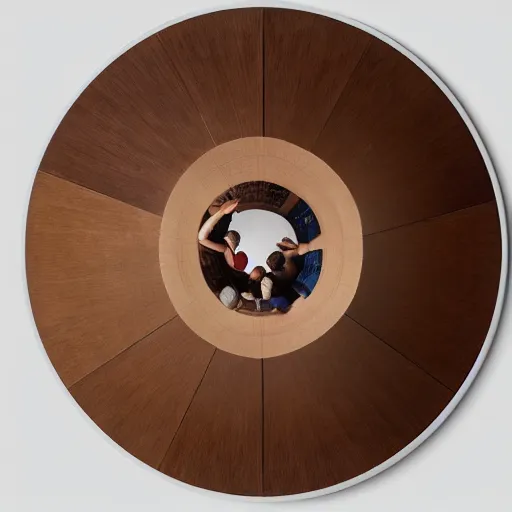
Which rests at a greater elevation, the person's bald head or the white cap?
the person's bald head

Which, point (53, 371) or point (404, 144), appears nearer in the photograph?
point (404, 144)

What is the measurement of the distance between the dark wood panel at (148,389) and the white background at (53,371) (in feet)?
0.10

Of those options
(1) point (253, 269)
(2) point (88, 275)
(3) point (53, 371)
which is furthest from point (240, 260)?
(3) point (53, 371)

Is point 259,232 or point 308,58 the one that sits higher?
point 308,58

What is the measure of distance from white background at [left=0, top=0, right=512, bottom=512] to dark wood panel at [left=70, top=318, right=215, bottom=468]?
0.03 metres

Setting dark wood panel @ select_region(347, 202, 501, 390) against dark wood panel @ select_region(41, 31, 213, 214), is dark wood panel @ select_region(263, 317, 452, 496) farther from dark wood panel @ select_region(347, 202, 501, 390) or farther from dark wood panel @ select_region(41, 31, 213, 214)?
dark wood panel @ select_region(41, 31, 213, 214)

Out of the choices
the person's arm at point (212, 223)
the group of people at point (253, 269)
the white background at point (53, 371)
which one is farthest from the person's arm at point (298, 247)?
the white background at point (53, 371)

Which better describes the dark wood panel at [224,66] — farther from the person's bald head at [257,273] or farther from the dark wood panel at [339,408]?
the dark wood panel at [339,408]

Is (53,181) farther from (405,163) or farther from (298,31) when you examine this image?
(405,163)

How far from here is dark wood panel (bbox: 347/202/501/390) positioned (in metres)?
0.86

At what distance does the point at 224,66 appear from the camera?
87cm

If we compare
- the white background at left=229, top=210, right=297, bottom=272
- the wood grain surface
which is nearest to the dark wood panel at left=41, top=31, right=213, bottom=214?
the wood grain surface

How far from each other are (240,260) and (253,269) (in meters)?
0.03

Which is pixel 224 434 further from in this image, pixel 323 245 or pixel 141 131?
pixel 141 131
